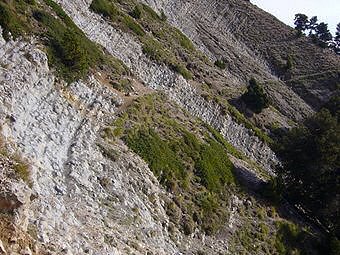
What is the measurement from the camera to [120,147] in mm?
29516

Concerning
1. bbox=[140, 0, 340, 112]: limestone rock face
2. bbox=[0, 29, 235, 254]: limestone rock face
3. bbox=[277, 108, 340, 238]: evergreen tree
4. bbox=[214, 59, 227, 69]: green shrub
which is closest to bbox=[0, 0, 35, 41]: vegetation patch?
bbox=[0, 29, 235, 254]: limestone rock face

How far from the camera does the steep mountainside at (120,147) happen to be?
1920 cm

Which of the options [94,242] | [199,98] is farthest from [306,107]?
[94,242]

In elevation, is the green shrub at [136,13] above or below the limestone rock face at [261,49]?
below

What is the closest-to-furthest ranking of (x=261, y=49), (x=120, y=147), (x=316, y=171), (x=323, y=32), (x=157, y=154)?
1. (x=120, y=147)
2. (x=157, y=154)
3. (x=316, y=171)
4. (x=261, y=49)
5. (x=323, y=32)

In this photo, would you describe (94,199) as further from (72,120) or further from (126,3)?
(126,3)

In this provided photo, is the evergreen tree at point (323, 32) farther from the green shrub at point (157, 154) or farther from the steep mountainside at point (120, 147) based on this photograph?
the green shrub at point (157, 154)

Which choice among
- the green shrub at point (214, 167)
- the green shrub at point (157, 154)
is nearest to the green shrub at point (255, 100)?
the green shrub at point (214, 167)

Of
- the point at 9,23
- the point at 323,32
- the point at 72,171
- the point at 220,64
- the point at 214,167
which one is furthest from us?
the point at 323,32

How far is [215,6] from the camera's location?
106312mm

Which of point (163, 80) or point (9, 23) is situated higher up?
point (163, 80)

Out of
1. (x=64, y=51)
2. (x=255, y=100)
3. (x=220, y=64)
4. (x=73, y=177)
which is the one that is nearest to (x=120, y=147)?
(x=73, y=177)

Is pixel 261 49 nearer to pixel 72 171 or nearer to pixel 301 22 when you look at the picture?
pixel 301 22

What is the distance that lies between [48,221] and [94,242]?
2123 millimetres
